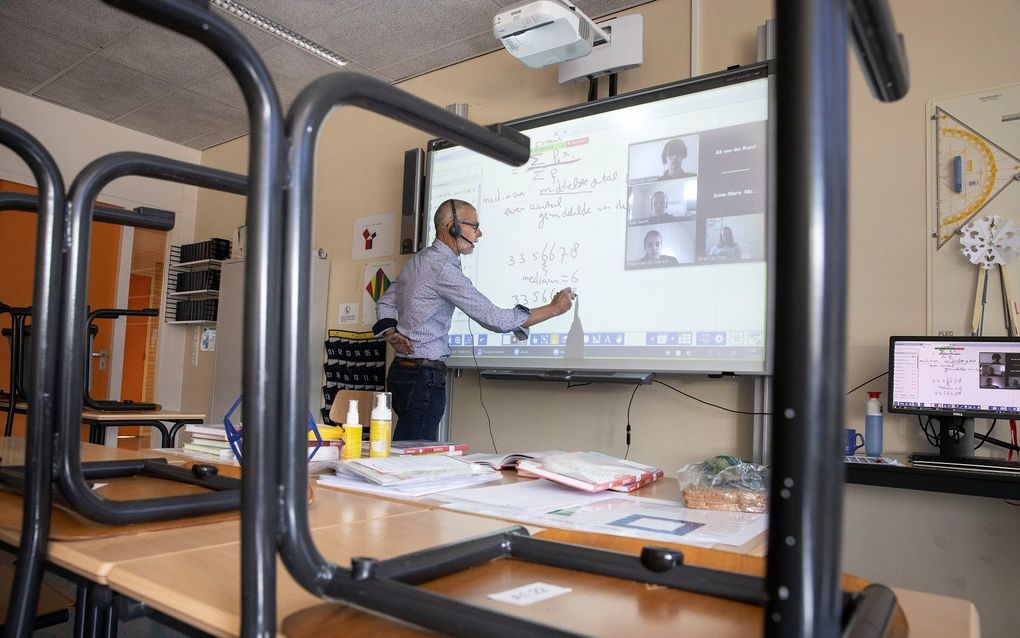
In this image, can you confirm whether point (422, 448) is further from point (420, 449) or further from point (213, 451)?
point (213, 451)

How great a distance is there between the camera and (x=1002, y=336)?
2242mm

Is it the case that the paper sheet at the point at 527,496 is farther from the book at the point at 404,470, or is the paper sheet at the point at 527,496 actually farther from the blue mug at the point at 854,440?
the blue mug at the point at 854,440

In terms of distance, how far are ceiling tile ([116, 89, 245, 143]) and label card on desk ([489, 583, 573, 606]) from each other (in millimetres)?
4766

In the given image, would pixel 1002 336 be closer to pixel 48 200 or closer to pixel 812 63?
pixel 812 63

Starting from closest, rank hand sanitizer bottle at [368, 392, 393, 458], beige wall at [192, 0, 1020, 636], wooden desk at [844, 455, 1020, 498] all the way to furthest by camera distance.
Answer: hand sanitizer bottle at [368, 392, 393, 458] < wooden desk at [844, 455, 1020, 498] < beige wall at [192, 0, 1020, 636]

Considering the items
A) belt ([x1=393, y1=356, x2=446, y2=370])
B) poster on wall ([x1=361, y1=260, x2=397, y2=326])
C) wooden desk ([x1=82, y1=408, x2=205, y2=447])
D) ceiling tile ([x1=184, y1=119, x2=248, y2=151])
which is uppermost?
ceiling tile ([x1=184, y1=119, x2=248, y2=151])

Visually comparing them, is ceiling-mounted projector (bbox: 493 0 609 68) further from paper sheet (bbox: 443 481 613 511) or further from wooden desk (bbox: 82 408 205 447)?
wooden desk (bbox: 82 408 205 447)

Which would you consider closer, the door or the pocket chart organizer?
the pocket chart organizer

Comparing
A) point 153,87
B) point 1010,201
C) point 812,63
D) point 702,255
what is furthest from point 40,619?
point 153,87

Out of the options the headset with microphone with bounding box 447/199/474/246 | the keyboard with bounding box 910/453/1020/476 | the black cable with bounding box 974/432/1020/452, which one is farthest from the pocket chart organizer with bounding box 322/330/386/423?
the black cable with bounding box 974/432/1020/452

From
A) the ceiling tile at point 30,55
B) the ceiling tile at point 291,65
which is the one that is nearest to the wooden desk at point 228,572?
the ceiling tile at point 291,65

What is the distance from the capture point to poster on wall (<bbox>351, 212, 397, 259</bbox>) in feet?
13.6

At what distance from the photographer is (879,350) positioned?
101 inches

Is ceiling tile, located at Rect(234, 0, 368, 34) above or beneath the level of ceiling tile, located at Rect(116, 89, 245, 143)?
above
